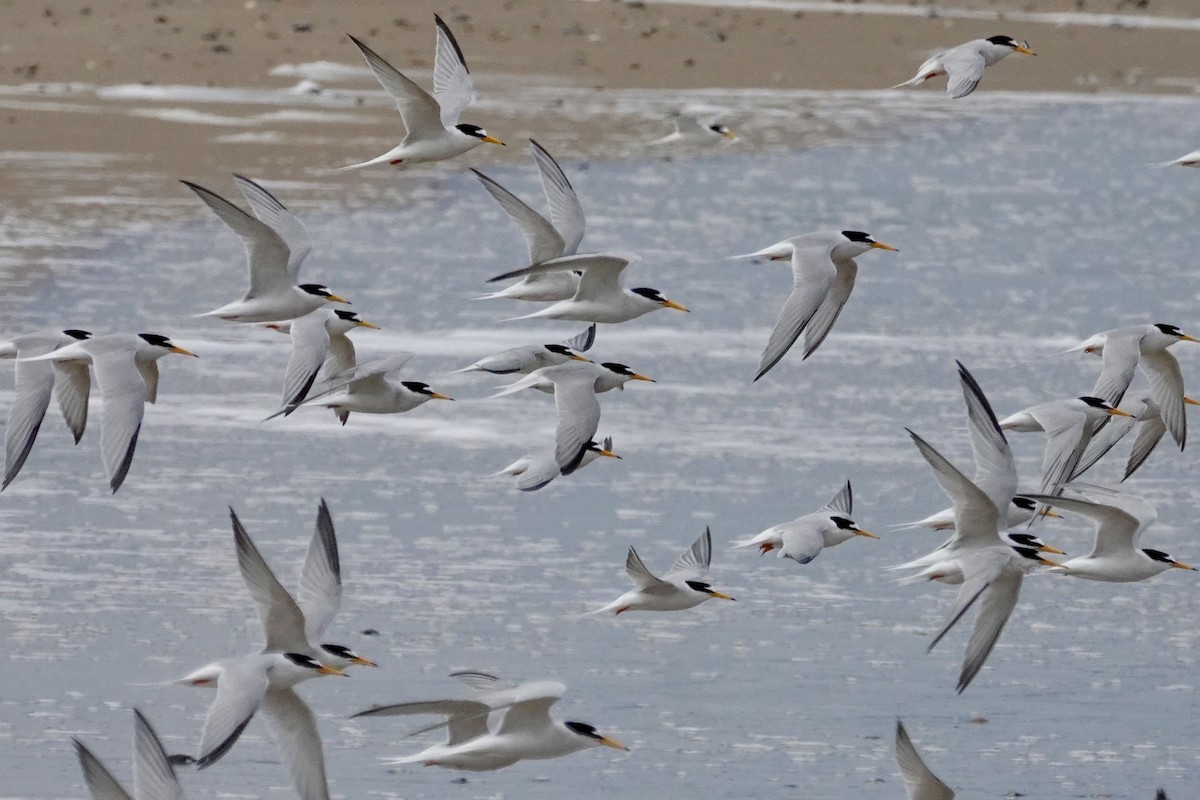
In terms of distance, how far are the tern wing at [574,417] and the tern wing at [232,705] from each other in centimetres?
162

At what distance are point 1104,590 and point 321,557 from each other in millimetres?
4193

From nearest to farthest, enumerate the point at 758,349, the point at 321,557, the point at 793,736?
the point at 321,557 → the point at 793,736 → the point at 758,349

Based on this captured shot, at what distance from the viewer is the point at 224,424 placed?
12.7m

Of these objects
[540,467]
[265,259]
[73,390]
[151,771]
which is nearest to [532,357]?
[540,467]

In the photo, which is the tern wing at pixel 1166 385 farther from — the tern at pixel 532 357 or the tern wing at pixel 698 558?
the tern at pixel 532 357

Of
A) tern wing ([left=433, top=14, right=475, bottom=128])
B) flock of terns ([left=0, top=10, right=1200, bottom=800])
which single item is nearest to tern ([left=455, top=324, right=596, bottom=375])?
flock of terns ([left=0, top=10, right=1200, bottom=800])

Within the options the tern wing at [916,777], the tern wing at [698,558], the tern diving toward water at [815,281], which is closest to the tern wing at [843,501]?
the tern diving toward water at [815,281]

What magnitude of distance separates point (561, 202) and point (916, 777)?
10.2 feet

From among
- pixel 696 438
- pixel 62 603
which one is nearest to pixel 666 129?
pixel 696 438

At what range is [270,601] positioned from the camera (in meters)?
7.33

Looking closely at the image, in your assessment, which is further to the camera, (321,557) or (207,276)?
(207,276)

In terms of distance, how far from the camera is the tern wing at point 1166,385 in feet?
32.2

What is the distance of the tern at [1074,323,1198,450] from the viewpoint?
31.2 feet

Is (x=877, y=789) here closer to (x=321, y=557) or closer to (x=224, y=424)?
(x=321, y=557)
